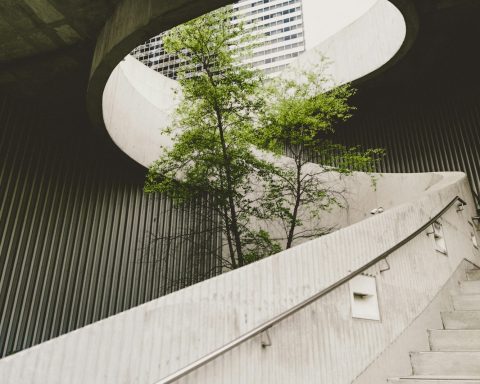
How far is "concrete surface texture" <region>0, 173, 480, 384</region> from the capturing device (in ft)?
5.17

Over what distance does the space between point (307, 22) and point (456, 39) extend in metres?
89.2

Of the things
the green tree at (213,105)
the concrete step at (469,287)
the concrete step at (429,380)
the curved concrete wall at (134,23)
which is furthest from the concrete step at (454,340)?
the green tree at (213,105)

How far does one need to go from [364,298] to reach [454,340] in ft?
3.07

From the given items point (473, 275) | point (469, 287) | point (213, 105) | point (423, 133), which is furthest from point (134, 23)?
point (423, 133)

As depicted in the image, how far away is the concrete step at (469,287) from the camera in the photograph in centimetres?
407

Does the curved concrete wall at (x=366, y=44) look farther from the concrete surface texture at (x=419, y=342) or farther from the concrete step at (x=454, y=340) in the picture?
the concrete step at (x=454, y=340)

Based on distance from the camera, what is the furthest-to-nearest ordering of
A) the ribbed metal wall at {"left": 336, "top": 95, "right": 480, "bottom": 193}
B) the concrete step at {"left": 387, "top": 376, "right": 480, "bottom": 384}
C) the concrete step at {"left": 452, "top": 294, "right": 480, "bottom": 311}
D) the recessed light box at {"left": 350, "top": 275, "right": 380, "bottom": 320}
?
1. the ribbed metal wall at {"left": 336, "top": 95, "right": 480, "bottom": 193}
2. the concrete step at {"left": 452, "top": 294, "right": 480, "bottom": 311}
3. the recessed light box at {"left": 350, "top": 275, "right": 380, "bottom": 320}
4. the concrete step at {"left": 387, "top": 376, "right": 480, "bottom": 384}

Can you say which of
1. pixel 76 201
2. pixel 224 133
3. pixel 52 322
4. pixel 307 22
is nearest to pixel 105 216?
pixel 76 201

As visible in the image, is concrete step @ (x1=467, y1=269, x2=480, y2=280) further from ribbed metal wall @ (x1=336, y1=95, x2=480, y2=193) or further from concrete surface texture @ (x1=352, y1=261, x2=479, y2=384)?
ribbed metal wall @ (x1=336, y1=95, x2=480, y2=193)

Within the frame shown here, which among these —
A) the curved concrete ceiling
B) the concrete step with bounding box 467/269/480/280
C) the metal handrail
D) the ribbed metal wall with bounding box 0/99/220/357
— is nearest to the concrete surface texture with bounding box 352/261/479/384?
the metal handrail

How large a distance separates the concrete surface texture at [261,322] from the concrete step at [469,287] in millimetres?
842

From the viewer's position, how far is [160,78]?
1130 centimetres

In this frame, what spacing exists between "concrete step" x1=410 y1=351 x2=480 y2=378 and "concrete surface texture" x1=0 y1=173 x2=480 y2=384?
28 cm

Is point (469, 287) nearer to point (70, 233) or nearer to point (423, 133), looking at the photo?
point (70, 233)
